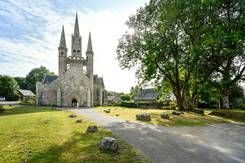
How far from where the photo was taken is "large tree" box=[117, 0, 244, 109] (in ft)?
75.1

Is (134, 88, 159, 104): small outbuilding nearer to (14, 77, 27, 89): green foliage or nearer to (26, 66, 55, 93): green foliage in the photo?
(26, 66, 55, 93): green foliage

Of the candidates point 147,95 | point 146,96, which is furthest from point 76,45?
point 147,95

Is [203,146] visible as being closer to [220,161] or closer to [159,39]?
[220,161]

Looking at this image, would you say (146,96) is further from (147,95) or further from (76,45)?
(76,45)

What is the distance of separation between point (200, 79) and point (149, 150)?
2200 centimetres

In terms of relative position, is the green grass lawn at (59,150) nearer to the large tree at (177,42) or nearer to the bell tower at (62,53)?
the large tree at (177,42)

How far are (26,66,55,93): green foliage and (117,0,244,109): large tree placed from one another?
77.1m

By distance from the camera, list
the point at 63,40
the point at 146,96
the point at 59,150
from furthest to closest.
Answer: the point at 146,96, the point at 63,40, the point at 59,150

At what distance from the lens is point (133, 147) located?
8.65 metres

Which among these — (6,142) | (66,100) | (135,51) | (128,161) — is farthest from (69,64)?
(128,161)

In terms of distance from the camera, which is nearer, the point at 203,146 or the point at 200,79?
the point at 203,146

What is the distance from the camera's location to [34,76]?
99250 mm

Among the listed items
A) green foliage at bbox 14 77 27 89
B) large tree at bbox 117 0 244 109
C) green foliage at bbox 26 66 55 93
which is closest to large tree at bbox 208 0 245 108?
large tree at bbox 117 0 244 109

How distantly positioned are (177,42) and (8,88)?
70546 millimetres
